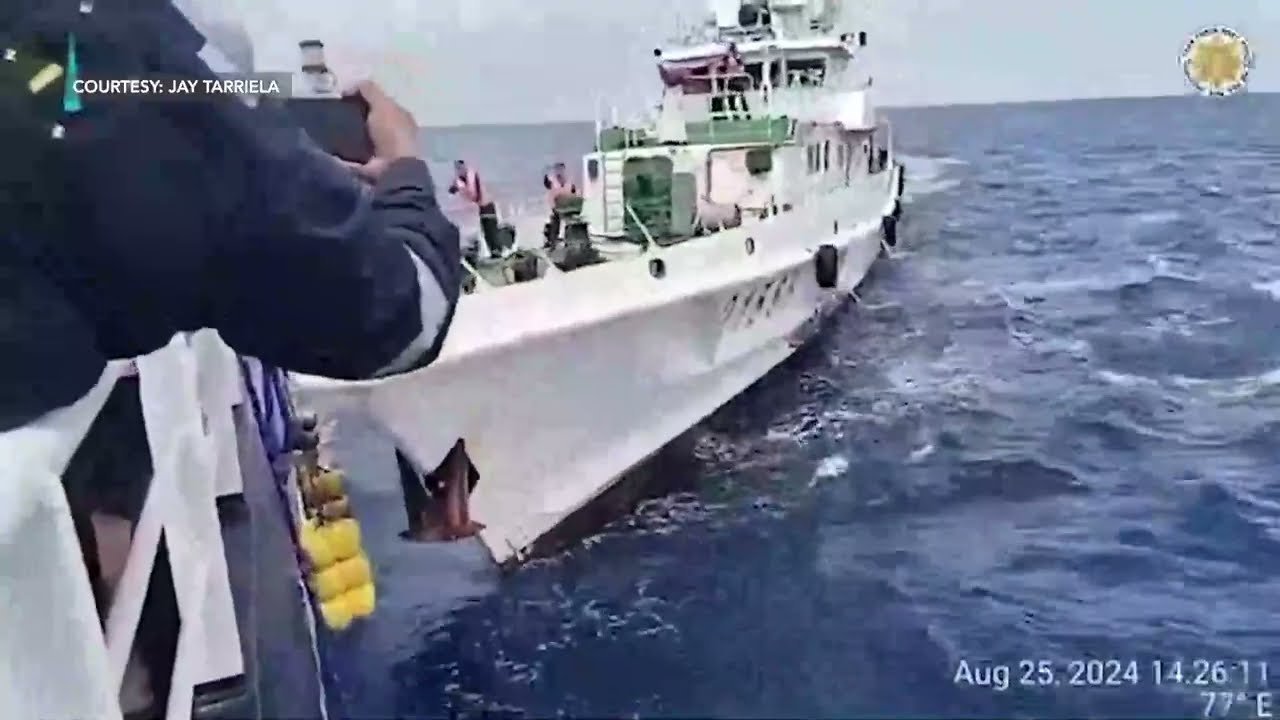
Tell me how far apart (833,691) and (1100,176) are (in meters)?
0.56

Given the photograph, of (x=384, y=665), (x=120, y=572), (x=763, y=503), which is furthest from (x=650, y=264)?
(x=120, y=572)

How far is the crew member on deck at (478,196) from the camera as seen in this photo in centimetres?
107

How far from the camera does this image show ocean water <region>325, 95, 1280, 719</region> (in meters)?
1.11

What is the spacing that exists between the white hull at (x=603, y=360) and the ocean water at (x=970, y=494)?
0.05 m

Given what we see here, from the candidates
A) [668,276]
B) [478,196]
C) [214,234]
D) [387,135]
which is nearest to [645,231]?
[668,276]

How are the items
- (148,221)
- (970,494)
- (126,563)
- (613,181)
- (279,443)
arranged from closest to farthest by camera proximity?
(148,221) → (126,563) → (279,443) → (970,494) → (613,181)

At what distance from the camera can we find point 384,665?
128cm

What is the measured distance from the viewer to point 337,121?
0.64 metres

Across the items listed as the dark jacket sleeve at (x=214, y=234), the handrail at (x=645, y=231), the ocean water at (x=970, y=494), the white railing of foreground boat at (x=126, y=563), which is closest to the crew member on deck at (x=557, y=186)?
the ocean water at (x=970, y=494)

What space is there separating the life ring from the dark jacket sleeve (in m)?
1.02

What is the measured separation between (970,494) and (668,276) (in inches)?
16.9

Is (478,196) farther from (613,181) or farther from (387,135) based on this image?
(387,135)

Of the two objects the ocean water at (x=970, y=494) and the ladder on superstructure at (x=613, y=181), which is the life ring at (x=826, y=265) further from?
the ladder on superstructure at (x=613, y=181)

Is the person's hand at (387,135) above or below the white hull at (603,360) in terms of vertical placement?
above
